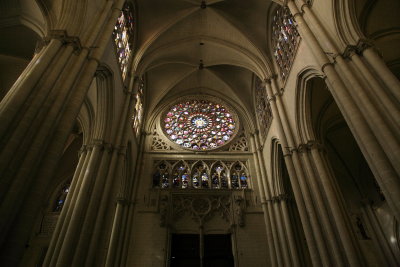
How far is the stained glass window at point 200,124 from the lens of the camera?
16266mm

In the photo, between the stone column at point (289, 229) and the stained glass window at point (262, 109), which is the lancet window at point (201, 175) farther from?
the stone column at point (289, 229)

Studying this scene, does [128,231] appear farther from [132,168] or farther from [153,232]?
[132,168]

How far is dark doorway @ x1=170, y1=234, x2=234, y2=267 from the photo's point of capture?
1244cm

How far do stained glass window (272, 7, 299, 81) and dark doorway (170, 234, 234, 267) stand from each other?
7.99 m

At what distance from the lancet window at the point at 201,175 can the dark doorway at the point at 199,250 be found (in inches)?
99.4

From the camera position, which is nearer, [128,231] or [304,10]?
[304,10]

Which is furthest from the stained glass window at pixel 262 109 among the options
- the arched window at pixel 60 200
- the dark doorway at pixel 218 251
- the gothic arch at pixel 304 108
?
the arched window at pixel 60 200

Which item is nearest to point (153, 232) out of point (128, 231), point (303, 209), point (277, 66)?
point (128, 231)

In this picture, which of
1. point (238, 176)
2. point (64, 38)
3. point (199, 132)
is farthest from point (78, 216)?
point (199, 132)

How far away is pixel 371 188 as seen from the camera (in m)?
14.6

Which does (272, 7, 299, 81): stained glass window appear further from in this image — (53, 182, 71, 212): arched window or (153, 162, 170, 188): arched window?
(53, 182, 71, 212): arched window

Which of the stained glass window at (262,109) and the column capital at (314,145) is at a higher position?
the stained glass window at (262,109)

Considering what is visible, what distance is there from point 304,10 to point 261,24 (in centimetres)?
510

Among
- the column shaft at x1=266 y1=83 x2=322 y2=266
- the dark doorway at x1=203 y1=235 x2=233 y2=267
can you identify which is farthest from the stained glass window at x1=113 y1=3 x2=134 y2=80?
the dark doorway at x1=203 y1=235 x2=233 y2=267
